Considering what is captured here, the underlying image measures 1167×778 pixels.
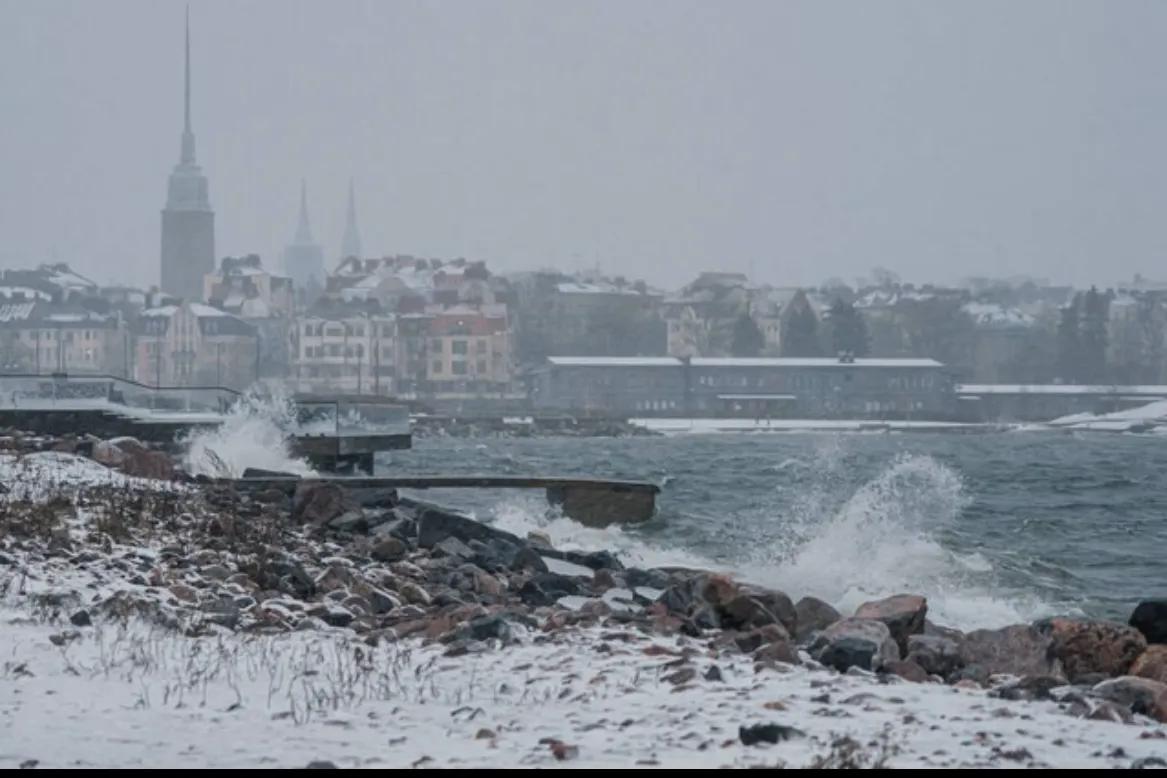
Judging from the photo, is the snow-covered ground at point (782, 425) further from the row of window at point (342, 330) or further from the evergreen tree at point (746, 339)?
the row of window at point (342, 330)

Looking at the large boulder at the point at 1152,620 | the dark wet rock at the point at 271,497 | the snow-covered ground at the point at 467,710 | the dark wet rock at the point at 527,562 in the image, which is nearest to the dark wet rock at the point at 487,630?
the snow-covered ground at the point at 467,710

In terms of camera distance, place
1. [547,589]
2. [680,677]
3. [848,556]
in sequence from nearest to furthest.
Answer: [680,677], [547,589], [848,556]

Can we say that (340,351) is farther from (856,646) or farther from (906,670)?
(906,670)

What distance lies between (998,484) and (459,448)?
33185 millimetres

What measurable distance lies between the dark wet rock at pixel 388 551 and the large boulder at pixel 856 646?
4869 mm

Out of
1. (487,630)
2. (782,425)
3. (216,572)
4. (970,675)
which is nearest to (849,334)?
(782,425)

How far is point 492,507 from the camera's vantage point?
28.1m

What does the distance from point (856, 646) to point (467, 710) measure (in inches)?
99.3

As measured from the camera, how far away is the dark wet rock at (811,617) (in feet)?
40.3

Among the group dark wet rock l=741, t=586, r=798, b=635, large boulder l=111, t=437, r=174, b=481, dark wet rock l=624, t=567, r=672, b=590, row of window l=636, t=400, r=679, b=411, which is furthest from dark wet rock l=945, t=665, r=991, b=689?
row of window l=636, t=400, r=679, b=411

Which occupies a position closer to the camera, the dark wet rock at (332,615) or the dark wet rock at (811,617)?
the dark wet rock at (332,615)

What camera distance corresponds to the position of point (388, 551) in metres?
14.9

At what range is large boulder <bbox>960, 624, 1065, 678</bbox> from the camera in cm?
1083

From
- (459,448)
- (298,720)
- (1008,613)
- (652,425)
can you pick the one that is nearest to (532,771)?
(298,720)
